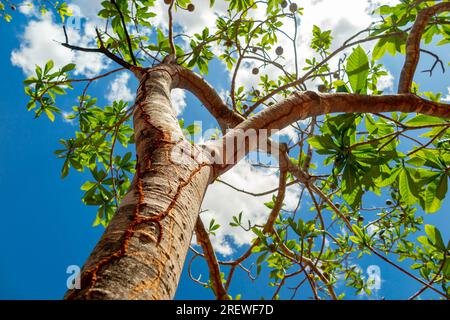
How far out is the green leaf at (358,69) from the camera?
1.37 metres

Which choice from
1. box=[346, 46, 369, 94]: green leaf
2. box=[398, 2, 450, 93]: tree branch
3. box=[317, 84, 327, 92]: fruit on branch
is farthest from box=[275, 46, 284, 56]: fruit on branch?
box=[346, 46, 369, 94]: green leaf

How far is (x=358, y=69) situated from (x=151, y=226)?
1.32 metres

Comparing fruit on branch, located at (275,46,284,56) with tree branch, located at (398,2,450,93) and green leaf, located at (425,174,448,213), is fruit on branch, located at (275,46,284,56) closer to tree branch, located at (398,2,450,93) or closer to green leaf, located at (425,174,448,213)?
tree branch, located at (398,2,450,93)

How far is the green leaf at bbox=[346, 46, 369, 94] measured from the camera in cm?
137

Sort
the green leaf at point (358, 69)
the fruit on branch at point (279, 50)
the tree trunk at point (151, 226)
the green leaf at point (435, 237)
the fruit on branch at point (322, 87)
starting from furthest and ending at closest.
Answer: the fruit on branch at point (279, 50)
the fruit on branch at point (322, 87)
the green leaf at point (435, 237)
the green leaf at point (358, 69)
the tree trunk at point (151, 226)

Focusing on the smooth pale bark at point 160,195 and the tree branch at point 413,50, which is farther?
the tree branch at point 413,50

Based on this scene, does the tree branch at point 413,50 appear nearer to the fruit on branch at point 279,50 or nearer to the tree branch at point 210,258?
the tree branch at point 210,258

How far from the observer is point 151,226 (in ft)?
2.20

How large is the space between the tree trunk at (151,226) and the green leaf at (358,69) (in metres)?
0.98

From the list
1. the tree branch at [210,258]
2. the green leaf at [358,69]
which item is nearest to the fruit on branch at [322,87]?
the green leaf at [358,69]

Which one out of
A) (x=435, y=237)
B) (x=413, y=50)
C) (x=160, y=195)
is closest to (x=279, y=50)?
(x=413, y=50)
